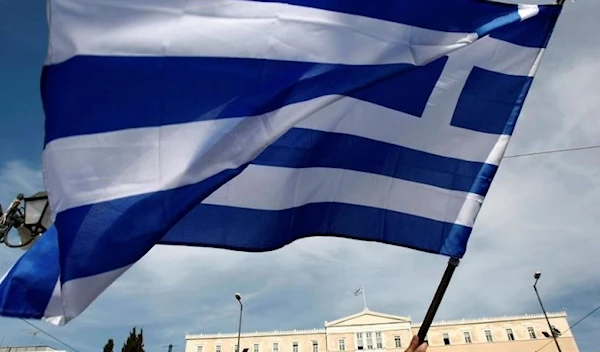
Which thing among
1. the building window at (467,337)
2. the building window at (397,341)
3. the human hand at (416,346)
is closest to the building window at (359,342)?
the building window at (397,341)

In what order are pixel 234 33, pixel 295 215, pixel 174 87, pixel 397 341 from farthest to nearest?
pixel 397 341, pixel 295 215, pixel 234 33, pixel 174 87

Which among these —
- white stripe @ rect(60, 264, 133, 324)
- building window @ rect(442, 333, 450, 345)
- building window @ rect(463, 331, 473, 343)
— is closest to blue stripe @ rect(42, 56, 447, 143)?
white stripe @ rect(60, 264, 133, 324)

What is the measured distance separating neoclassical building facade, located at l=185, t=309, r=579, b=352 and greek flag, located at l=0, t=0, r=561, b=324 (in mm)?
50484

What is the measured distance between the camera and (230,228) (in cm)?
360

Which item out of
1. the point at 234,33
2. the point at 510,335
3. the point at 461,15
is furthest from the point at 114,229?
the point at 510,335

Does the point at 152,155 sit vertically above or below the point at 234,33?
below

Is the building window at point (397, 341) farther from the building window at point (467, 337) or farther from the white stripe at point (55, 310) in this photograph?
the white stripe at point (55, 310)

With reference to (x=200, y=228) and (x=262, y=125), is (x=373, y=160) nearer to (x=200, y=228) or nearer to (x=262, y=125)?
(x=262, y=125)


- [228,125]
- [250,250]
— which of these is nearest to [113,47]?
[228,125]

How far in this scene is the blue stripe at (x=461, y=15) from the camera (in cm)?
354

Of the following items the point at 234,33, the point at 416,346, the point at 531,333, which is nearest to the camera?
the point at 416,346

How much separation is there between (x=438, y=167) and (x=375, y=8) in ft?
4.66

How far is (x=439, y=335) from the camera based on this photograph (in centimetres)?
5291

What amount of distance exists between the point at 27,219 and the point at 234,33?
2.58 meters
